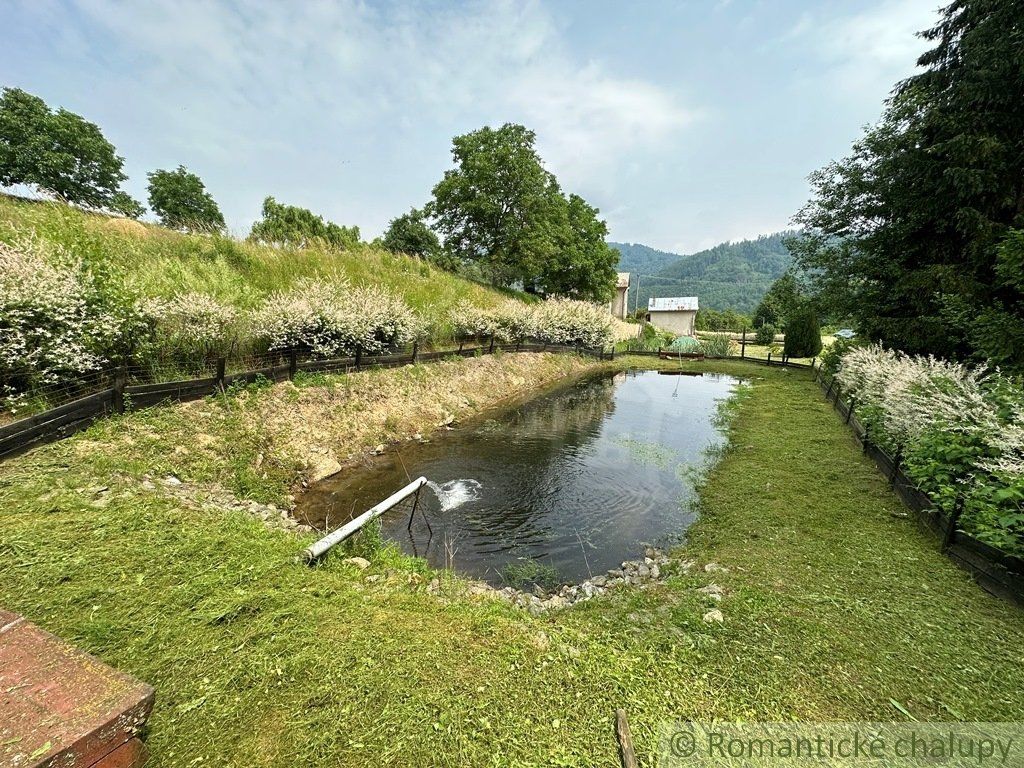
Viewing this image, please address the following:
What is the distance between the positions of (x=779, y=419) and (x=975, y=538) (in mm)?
8482

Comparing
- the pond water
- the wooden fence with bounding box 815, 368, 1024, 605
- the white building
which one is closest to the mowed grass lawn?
the wooden fence with bounding box 815, 368, 1024, 605

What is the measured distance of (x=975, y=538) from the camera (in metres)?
4.16

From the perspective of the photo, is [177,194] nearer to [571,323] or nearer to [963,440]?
[571,323]

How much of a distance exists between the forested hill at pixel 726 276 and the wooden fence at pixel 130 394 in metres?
98.0

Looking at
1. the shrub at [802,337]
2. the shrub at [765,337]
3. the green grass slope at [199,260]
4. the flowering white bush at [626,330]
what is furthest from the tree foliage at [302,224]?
the shrub at [765,337]

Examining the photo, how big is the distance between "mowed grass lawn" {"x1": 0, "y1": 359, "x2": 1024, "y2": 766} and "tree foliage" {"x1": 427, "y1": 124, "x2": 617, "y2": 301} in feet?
82.1

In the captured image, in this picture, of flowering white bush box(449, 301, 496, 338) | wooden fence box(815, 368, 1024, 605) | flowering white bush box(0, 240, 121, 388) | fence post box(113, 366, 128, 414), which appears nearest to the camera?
wooden fence box(815, 368, 1024, 605)

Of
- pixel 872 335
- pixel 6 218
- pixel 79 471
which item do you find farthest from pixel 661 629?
pixel 872 335

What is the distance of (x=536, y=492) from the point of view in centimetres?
743

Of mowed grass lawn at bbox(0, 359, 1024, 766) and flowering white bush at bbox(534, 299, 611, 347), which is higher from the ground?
flowering white bush at bbox(534, 299, 611, 347)

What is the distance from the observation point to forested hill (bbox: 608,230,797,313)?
116 m

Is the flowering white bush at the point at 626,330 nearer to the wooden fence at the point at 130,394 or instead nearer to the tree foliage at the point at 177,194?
the wooden fence at the point at 130,394

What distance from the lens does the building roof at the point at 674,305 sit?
44812mm

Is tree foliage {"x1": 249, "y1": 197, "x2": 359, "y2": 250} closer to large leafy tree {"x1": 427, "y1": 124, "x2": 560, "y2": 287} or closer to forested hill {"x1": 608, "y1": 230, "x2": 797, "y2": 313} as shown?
large leafy tree {"x1": 427, "y1": 124, "x2": 560, "y2": 287}
